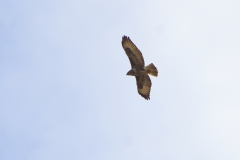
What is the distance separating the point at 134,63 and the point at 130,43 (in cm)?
101

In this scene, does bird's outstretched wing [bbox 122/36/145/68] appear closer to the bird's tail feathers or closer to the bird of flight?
the bird of flight

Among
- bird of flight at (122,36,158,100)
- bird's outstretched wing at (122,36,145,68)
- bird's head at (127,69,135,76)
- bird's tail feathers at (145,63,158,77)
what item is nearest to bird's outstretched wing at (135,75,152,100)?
bird of flight at (122,36,158,100)

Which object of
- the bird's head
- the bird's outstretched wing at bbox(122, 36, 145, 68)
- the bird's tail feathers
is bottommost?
the bird's tail feathers

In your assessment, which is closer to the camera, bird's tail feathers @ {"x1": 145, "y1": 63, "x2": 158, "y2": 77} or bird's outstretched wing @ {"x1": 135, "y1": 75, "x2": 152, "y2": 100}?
bird's tail feathers @ {"x1": 145, "y1": 63, "x2": 158, "y2": 77}

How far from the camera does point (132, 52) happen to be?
20.9 meters

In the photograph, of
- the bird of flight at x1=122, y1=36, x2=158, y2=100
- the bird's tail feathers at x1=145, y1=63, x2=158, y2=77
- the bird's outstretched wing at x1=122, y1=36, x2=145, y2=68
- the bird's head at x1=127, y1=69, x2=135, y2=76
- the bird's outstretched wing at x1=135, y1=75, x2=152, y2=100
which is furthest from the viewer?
the bird's outstretched wing at x1=135, y1=75, x2=152, y2=100

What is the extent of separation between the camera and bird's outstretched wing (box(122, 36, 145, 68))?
20.8 metres

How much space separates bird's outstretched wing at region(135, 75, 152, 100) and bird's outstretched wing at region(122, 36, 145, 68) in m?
0.99

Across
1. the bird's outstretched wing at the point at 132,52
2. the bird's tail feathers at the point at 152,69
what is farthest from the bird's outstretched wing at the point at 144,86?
the bird's tail feathers at the point at 152,69

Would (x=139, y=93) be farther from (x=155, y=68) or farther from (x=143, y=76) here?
(x=155, y=68)

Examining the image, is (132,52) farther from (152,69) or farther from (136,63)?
(152,69)

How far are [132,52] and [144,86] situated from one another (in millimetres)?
2061

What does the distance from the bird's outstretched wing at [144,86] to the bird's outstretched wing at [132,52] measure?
0.99 m

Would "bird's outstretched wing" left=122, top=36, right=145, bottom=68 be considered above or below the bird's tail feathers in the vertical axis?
above
